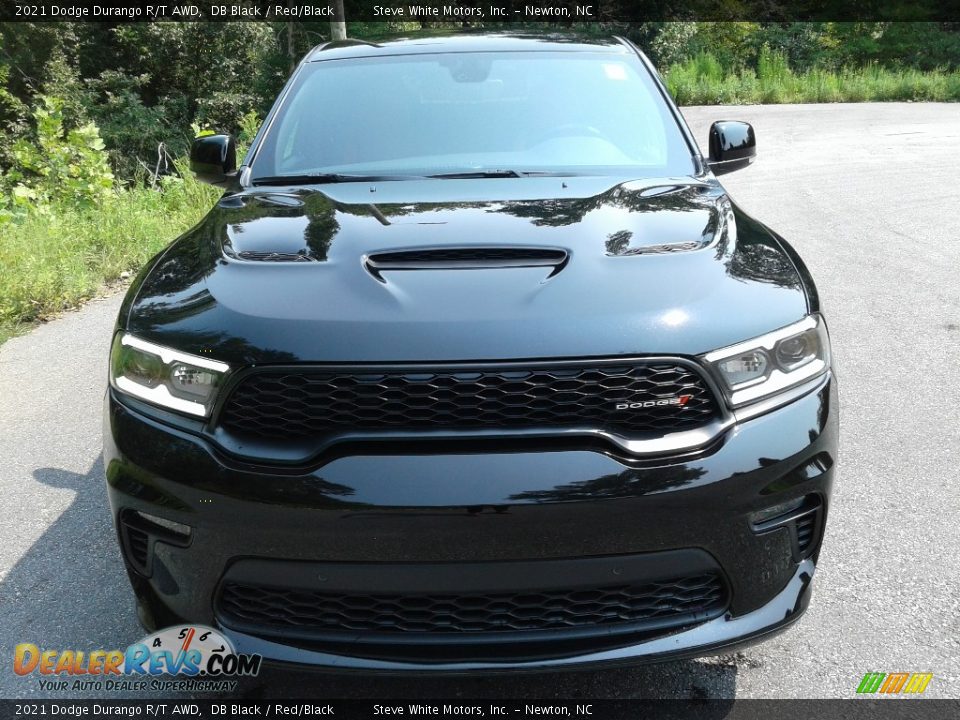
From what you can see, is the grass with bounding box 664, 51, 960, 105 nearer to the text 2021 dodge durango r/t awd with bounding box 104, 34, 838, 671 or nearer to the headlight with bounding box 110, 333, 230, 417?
the text 2021 dodge durango r/t awd with bounding box 104, 34, 838, 671

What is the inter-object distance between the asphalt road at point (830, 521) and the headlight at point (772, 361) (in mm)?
866

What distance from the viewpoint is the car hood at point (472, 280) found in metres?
2.03

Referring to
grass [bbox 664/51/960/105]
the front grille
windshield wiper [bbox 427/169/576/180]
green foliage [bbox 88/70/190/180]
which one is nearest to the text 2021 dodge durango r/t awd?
the front grille

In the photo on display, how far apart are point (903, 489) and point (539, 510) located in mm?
2227

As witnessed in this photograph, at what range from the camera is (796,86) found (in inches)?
957

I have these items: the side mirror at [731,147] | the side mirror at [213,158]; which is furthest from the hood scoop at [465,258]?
the side mirror at [731,147]

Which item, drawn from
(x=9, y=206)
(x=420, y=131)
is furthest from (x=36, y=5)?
(x=420, y=131)

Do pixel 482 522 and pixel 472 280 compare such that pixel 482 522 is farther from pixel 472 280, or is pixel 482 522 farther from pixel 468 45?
pixel 468 45

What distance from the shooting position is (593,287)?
216 cm

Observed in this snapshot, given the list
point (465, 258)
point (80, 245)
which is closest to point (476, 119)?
point (465, 258)

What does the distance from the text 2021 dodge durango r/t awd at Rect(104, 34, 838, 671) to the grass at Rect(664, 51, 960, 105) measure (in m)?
23.2

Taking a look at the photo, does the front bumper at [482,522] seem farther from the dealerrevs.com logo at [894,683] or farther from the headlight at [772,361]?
the dealerrevs.com logo at [894,683]

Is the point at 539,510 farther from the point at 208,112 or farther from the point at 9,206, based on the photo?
the point at 208,112

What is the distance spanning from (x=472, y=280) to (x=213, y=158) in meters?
1.84
